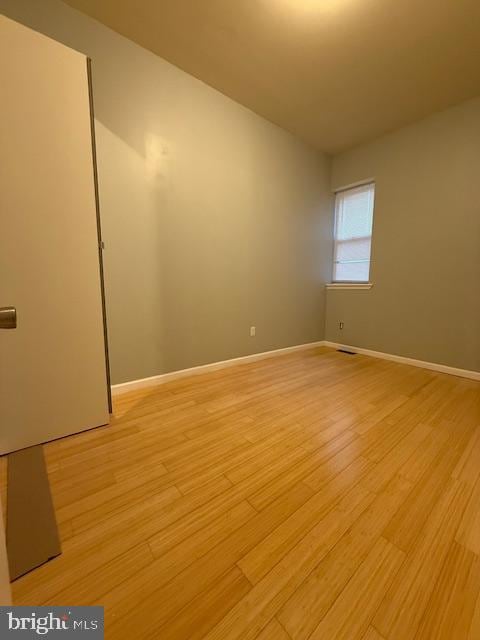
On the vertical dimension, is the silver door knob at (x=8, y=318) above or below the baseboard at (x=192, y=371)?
above

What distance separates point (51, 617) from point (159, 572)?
0.91 ft

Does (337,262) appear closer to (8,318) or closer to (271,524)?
(271,524)

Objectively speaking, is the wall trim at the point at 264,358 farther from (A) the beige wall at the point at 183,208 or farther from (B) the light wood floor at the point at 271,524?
(B) the light wood floor at the point at 271,524

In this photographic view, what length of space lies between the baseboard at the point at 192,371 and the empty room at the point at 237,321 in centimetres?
2

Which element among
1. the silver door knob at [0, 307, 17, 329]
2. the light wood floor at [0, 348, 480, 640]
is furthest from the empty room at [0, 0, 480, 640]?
the silver door knob at [0, 307, 17, 329]

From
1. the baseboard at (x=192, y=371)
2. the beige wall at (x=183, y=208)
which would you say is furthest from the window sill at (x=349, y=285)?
the baseboard at (x=192, y=371)

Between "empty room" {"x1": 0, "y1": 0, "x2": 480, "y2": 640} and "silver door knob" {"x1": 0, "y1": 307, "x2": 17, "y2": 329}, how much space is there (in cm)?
50

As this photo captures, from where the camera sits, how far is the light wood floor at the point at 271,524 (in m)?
0.70

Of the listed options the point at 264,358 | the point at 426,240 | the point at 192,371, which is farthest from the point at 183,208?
the point at 426,240

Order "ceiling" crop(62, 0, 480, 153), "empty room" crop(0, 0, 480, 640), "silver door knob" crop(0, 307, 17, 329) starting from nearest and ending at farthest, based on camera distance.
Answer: "silver door knob" crop(0, 307, 17, 329), "empty room" crop(0, 0, 480, 640), "ceiling" crop(62, 0, 480, 153)

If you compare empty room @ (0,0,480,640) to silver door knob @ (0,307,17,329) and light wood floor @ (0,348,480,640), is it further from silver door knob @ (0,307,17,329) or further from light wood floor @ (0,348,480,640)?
silver door knob @ (0,307,17,329)

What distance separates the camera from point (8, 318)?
628mm

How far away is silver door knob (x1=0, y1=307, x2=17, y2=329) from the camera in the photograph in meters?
0.61

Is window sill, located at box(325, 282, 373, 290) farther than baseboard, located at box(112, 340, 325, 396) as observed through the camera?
Yes
